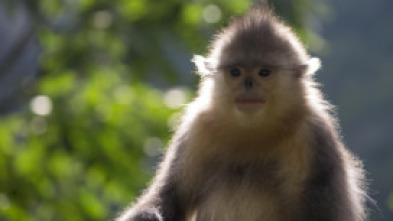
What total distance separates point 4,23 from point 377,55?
47.4 ft

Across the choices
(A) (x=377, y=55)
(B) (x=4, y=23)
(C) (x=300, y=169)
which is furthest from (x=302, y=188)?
(A) (x=377, y=55)

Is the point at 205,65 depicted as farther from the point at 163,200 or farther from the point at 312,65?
the point at 163,200

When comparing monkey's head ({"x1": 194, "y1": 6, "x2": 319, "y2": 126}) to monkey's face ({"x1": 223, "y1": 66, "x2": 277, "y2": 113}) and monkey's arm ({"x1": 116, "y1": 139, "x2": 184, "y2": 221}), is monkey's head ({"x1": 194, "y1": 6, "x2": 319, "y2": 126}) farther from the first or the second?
monkey's arm ({"x1": 116, "y1": 139, "x2": 184, "y2": 221})

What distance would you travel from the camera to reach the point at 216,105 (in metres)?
6.09

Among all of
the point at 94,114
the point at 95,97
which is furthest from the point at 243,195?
the point at 94,114

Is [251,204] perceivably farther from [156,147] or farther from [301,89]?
[156,147]

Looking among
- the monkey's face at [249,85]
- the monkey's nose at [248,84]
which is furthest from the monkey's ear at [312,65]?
the monkey's nose at [248,84]

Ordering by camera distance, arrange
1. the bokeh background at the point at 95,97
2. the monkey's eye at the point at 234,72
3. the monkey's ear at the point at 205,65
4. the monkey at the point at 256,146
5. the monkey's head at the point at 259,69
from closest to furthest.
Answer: the monkey at the point at 256,146 < the monkey's head at the point at 259,69 < the monkey's eye at the point at 234,72 < the monkey's ear at the point at 205,65 < the bokeh background at the point at 95,97

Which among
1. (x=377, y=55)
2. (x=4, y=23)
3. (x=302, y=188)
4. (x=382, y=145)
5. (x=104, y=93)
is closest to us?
(x=302, y=188)

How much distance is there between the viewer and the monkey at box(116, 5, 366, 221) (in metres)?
5.81

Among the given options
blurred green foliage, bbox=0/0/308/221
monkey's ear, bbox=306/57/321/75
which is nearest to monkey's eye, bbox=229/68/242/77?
monkey's ear, bbox=306/57/321/75

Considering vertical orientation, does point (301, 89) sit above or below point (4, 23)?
below

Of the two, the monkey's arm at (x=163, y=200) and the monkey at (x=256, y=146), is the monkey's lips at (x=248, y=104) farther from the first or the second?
the monkey's arm at (x=163, y=200)

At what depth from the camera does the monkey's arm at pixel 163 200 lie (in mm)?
5953
